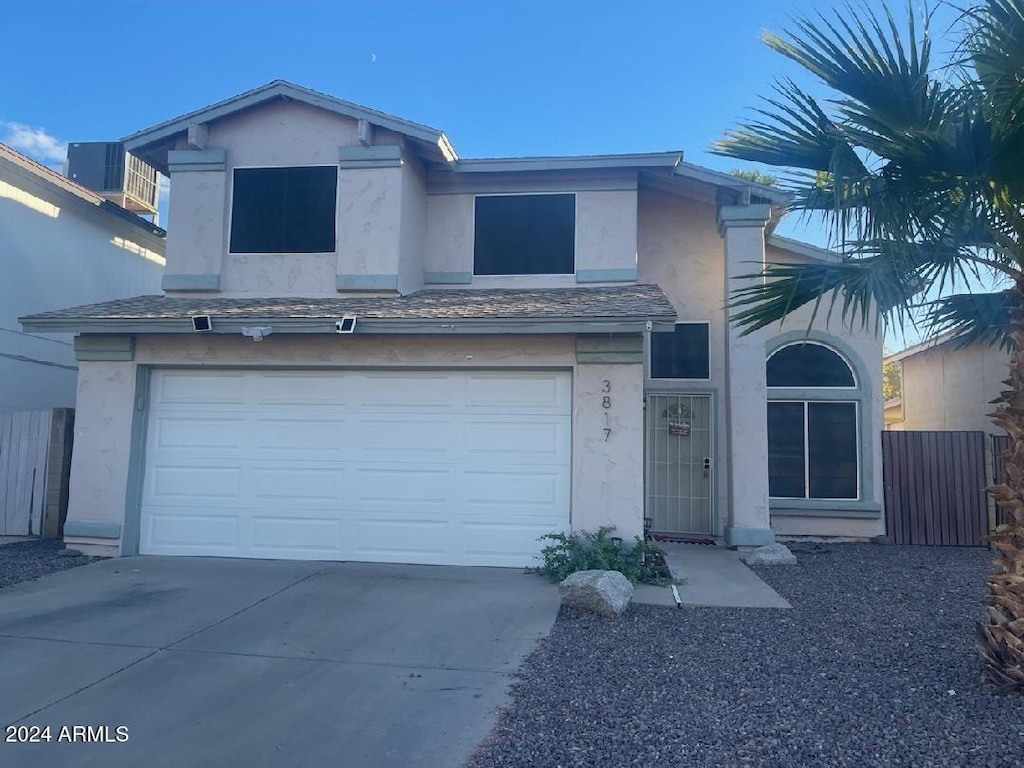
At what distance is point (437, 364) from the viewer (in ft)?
30.0

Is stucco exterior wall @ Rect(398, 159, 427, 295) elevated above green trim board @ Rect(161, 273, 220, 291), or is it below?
above

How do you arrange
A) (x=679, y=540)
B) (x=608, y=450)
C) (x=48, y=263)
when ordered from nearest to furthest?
(x=608, y=450), (x=679, y=540), (x=48, y=263)

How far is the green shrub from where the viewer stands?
800 centimetres

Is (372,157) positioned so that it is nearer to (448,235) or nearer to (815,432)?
(448,235)

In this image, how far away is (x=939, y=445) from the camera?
11805 mm

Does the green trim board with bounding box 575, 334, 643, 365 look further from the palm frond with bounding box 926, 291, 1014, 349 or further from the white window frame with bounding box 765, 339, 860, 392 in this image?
the white window frame with bounding box 765, 339, 860, 392

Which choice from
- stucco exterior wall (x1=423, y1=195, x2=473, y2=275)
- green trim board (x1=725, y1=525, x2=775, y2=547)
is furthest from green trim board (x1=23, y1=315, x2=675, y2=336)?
green trim board (x1=725, y1=525, x2=775, y2=547)

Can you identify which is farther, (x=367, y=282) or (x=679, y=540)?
(x=679, y=540)

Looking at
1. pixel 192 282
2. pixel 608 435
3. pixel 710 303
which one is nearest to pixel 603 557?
pixel 608 435

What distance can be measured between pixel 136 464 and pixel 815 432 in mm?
9920

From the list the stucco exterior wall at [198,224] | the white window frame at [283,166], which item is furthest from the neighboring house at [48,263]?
the white window frame at [283,166]

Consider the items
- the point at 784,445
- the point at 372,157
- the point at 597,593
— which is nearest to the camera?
the point at 597,593

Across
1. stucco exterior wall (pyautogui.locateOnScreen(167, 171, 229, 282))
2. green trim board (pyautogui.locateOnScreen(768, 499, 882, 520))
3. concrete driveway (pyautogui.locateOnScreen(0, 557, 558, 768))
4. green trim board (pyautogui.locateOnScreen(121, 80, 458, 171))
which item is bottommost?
concrete driveway (pyautogui.locateOnScreen(0, 557, 558, 768))

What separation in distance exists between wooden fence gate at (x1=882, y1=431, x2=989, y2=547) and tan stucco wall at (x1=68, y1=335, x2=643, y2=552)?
5552 mm
